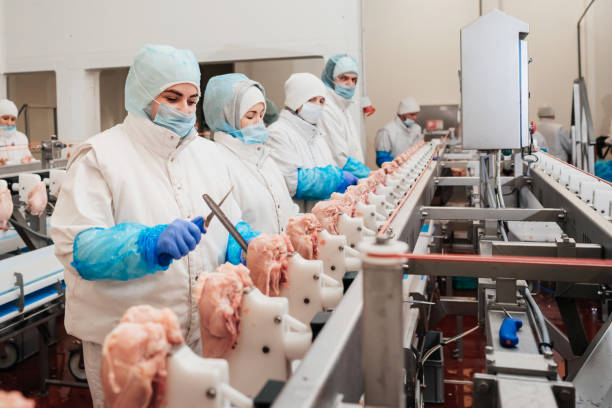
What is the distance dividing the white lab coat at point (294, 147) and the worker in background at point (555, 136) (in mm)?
4698

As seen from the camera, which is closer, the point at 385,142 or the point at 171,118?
the point at 171,118

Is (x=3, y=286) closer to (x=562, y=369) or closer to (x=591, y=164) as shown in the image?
(x=562, y=369)

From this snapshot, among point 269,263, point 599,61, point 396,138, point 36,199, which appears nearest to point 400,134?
point 396,138

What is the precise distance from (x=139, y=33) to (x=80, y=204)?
252 inches

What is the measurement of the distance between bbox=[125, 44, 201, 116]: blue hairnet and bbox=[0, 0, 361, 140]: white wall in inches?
204

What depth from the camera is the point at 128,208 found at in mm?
1669

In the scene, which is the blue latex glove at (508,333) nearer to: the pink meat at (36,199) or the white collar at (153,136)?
the white collar at (153,136)

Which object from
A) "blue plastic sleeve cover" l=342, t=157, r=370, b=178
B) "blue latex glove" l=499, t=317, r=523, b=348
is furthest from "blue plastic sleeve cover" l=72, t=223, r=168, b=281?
"blue plastic sleeve cover" l=342, t=157, r=370, b=178

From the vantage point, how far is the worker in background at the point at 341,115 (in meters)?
4.53

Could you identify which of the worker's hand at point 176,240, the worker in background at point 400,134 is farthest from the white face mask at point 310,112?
the worker in background at point 400,134

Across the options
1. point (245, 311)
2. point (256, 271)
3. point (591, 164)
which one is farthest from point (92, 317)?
point (591, 164)

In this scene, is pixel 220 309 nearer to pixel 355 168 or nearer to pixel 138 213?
pixel 138 213

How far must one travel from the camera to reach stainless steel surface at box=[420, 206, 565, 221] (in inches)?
83.2

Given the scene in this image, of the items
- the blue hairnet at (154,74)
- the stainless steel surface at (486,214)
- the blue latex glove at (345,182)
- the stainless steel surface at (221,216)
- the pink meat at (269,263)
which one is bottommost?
the pink meat at (269,263)
